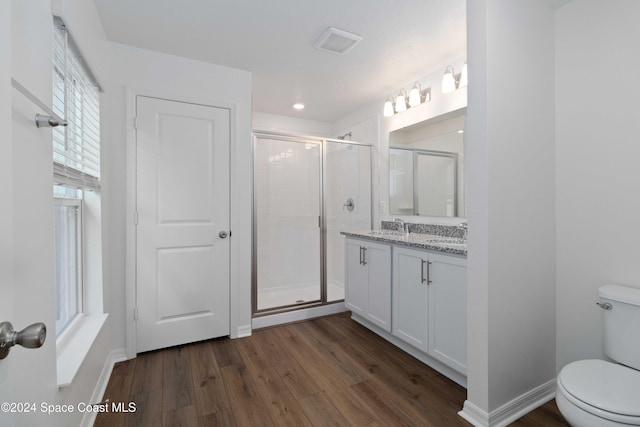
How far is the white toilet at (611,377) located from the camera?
107 centimetres

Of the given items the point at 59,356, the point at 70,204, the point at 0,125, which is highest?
the point at 0,125

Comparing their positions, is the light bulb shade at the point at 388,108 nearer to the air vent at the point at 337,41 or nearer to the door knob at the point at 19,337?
the air vent at the point at 337,41

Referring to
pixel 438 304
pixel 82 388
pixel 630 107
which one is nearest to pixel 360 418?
pixel 438 304

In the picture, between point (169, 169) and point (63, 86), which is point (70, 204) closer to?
point (63, 86)

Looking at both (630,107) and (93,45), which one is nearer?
(630,107)

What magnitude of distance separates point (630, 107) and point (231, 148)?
258 centimetres

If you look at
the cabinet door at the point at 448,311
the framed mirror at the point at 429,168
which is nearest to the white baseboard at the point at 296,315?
the framed mirror at the point at 429,168

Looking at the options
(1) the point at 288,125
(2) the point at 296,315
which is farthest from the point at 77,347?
(1) the point at 288,125

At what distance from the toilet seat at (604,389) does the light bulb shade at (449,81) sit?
196 cm

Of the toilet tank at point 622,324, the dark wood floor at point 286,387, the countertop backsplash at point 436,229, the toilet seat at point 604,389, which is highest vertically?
the countertop backsplash at point 436,229

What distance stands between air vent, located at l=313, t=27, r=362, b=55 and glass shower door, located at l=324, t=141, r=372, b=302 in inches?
46.1

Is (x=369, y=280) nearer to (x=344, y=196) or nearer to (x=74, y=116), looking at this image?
(x=344, y=196)

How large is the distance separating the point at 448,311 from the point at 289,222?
77.7 inches

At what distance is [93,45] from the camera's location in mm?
1772
